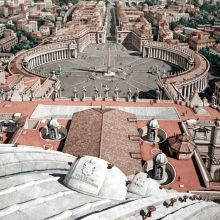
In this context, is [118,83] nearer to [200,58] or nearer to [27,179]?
[200,58]

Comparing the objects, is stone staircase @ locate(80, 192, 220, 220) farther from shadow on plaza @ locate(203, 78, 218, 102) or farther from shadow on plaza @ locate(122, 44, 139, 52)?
shadow on plaza @ locate(122, 44, 139, 52)

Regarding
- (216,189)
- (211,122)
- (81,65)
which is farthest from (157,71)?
(216,189)

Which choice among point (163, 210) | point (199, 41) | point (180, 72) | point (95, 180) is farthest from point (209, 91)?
point (95, 180)

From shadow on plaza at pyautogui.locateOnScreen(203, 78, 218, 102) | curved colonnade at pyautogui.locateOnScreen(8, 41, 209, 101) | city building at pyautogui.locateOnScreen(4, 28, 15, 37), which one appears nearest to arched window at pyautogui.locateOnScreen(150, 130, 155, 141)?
curved colonnade at pyautogui.locateOnScreen(8, 41, 209, 101)

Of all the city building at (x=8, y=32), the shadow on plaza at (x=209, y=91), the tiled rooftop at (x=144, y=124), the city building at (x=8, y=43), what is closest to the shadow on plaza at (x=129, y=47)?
the shadow on plaza at (x=209, y=91)

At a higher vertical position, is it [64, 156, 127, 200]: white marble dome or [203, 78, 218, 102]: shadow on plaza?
[64, 156, 127, 200]: white marble dome

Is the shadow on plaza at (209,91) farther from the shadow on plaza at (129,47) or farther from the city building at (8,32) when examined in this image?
the city building at (8,32)
